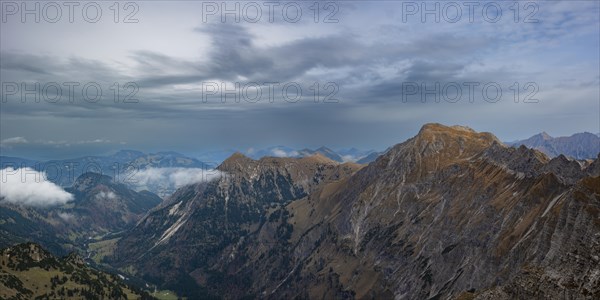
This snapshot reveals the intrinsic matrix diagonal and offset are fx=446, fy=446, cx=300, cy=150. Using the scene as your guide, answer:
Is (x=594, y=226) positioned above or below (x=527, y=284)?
above

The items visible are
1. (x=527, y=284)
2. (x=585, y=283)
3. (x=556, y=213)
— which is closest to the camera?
(x=585, y=283)

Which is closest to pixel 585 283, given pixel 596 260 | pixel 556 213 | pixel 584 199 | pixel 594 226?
pixel 596 260

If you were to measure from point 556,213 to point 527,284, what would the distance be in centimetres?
6804

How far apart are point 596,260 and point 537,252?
93.0 meters

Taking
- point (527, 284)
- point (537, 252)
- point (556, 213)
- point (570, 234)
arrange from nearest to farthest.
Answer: point (527, 284) < point (570, 234) < point (556, 213) < point (537, 252)

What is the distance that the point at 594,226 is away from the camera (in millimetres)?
123062

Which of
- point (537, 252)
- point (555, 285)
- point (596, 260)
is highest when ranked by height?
point (596, 260)

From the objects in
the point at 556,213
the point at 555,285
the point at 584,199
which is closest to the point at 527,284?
the point at 555,285

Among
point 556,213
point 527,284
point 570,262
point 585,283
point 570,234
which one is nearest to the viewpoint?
point 585,283

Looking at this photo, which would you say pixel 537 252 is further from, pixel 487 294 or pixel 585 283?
pixel 585 283

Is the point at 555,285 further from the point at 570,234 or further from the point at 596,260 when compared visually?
the point at 570,234

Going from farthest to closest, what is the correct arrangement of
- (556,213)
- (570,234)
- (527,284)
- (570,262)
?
(556,213), (570,234), (527,284), (570,262)

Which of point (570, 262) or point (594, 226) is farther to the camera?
point (594, 226)

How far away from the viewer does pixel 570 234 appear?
5212 inches
